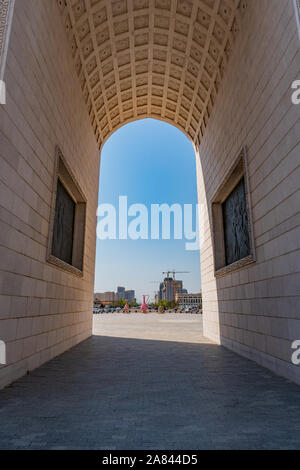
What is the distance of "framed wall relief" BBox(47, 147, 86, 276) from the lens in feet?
29.4

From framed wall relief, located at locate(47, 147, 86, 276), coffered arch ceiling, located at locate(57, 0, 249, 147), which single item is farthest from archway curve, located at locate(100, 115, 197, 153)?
framed wall relief, located at locate(47, 147, 86, 276)

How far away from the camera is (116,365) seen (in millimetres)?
7461

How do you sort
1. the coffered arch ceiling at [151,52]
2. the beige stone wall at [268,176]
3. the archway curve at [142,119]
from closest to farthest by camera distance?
the beige stone wall at [268,176] → the coffered arch ceiling at [151,52] → the archway curve at [142,119]

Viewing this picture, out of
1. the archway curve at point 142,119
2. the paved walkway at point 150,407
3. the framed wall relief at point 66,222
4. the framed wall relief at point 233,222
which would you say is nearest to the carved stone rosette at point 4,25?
the framed wall relief at point 66,222

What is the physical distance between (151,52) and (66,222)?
33.5ft

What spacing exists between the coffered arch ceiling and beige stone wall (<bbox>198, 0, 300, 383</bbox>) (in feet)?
8.38

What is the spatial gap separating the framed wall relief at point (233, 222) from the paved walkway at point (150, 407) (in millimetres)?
3754

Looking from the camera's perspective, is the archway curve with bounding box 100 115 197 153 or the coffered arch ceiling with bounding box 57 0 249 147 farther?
the archway curve with bounding box 100 115 197 153

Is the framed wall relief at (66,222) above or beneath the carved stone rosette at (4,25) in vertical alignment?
beneath

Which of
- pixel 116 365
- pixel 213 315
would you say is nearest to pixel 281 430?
pixel 116 365

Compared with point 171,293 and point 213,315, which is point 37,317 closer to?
point 213,315

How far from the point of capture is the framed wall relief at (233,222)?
29.3 feet

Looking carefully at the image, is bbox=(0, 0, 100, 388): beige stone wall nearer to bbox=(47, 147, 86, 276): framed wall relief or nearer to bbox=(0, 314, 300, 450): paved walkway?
bbox=(47, 147, 86, 276): framed wall relief

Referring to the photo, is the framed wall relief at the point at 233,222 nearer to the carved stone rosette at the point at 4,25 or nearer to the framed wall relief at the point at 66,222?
the framed wall relief at the point at 66,222
